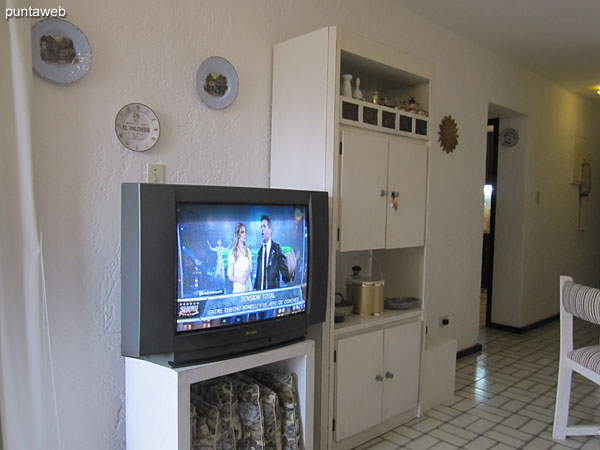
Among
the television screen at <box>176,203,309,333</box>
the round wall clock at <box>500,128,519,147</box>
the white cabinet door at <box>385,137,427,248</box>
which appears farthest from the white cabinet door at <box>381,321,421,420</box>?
the round wall clock at <box>500,128,519,147</box>

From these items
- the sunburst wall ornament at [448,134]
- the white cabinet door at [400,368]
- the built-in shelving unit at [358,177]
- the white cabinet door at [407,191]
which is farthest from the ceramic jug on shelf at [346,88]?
the sunburst wall ornament at [448,134]

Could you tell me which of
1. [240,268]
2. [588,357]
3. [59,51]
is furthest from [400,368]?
[59,51]

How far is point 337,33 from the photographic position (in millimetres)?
2037

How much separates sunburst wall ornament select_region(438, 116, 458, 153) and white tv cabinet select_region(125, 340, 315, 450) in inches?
79.8

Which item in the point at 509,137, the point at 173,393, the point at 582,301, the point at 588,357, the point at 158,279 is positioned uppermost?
the point at 509,137

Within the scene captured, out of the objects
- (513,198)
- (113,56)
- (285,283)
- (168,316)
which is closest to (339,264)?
(285,283)

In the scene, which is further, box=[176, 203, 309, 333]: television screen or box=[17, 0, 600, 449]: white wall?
box=[17, 0, 600, 449]: white wall

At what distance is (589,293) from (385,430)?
1194 millimetres

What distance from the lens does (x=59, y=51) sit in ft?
5.40

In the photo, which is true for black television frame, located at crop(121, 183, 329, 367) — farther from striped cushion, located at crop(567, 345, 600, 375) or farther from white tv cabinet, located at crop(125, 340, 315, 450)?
striped cushion, located at crop(567, 345, 600, 375)

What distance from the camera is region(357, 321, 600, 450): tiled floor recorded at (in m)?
2.37

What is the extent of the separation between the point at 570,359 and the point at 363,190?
138 cm

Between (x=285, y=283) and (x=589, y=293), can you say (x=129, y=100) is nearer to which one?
(x=285, y=283)

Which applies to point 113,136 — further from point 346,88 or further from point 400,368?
point 400,368
